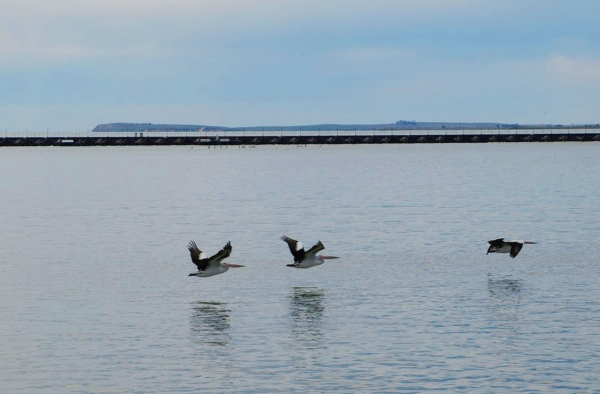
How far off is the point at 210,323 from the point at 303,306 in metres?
3.35

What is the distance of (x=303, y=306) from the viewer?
1153 inches

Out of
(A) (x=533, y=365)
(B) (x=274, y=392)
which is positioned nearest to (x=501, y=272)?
(A) (x=533, y=365)

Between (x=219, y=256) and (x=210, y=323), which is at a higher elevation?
(x=219, y=256)

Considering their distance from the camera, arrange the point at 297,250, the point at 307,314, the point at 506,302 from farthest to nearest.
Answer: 1. the point at 297,250
2. the point at 506,302
3. the point at 307,314

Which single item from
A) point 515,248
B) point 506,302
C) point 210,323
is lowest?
point 210,323

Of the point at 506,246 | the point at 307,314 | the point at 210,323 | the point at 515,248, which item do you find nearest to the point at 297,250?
the point at 307,314

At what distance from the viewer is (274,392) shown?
19969 mm

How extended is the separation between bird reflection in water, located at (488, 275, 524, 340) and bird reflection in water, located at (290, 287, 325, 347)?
14.2 feet

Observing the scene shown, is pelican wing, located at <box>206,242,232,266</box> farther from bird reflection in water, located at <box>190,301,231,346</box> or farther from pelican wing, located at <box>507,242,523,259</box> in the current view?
pelican wing, located at <box>507,242,523,259</box>

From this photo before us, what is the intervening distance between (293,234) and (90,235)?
31.4 feet

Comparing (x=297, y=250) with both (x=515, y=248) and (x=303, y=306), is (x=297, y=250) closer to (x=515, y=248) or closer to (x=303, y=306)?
(x=303, y=306)

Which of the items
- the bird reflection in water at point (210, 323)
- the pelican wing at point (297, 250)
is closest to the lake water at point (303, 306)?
the bird reflection in water at point (210, 323)

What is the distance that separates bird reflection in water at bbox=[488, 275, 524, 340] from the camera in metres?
26.1

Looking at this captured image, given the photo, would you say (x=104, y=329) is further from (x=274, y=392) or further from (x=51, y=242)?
(x=51, y=242)
